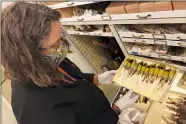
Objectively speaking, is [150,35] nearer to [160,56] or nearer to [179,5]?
[160,56]

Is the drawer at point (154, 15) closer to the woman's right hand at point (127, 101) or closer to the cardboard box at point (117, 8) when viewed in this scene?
the cardboard box at point (117, 8)

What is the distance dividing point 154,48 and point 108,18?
380 mm

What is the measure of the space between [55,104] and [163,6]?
686 mm

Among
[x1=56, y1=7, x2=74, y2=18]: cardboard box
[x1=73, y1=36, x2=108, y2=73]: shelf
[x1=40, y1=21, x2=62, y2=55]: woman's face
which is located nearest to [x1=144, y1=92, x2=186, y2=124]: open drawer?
[x1=40, y1=21, x2=62, y2=55]: woman's face

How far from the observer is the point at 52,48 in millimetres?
1017

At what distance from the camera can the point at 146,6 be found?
3.80 ft

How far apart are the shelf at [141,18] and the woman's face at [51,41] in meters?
0.48

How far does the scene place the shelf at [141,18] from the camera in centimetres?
109

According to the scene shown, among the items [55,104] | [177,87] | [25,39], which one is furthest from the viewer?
[177,87]

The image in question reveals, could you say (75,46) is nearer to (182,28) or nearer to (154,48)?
(154,48)

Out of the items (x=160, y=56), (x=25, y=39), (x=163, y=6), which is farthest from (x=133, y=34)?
(x=25, y=39)

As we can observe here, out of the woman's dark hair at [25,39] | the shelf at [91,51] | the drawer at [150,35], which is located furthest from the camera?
the shelf at [91,51]

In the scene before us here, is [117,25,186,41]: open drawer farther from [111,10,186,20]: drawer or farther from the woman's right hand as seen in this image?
the woman's right hand

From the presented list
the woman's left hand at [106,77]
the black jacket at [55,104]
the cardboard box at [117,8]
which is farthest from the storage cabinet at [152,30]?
the black jacket at [55,104]
